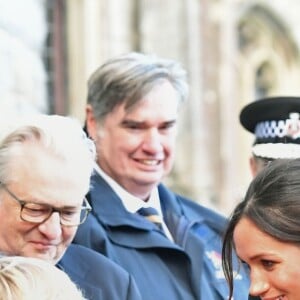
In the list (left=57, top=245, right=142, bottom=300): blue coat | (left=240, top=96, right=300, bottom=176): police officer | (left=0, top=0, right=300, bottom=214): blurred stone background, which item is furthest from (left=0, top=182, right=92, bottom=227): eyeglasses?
(left=0, top=0, right=300, bottom=214): blurred stone background

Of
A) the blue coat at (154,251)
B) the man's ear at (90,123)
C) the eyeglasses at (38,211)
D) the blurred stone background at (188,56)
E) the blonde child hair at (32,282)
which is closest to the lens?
the blonde child hair at (32,282)

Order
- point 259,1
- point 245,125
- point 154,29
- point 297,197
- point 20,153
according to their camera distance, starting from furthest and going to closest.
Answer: point 259,1 → point 154,29 → point 245,125 → point 20,153 → point 297,197

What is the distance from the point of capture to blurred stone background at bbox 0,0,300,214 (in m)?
6.04

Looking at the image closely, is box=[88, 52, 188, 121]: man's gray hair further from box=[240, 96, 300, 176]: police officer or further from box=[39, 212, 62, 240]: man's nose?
box=[39, 212, 62, 240]: man's nose

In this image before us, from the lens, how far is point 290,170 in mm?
2381

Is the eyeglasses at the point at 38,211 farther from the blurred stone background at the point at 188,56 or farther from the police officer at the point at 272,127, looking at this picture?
the blurred stone background at the point at 188,56

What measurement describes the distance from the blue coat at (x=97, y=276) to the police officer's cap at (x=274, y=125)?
0.73 meters

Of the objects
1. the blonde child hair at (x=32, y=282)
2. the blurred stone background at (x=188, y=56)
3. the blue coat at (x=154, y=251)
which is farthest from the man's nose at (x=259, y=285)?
the blurred stone background at (x=188, y=56)

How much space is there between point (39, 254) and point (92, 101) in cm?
84

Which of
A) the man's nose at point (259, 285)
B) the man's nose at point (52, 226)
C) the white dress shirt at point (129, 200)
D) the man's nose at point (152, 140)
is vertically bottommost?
the white dress shirt at point (129, 200)

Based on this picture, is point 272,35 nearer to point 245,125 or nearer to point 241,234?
point 245,125

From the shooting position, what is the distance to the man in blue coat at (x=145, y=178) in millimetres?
3131

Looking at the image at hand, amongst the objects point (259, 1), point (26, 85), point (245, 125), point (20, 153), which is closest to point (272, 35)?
point (259, 1)

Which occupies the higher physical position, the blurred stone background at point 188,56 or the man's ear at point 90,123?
the man's ear at point 90,123
